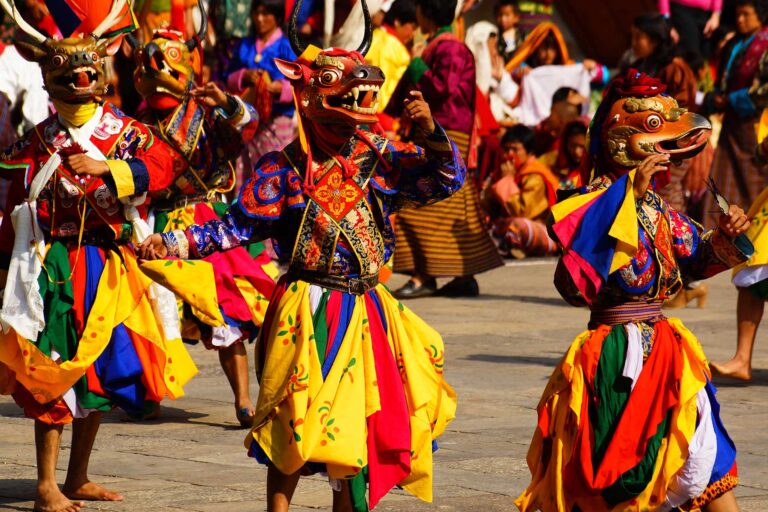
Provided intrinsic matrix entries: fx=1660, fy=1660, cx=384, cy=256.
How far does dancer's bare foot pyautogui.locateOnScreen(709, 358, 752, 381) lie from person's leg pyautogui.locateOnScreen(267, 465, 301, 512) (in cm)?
364

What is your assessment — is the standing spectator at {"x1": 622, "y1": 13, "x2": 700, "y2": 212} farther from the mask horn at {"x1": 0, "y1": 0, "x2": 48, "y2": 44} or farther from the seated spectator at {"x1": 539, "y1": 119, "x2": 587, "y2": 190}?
the mask horn at {"x1": 0, "y1": 0, "x2": 48, "y2": 44}

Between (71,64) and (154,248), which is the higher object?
(71,64)

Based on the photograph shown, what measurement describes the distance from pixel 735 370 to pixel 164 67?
3.21m

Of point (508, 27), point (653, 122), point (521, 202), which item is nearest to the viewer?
point (653, 122)

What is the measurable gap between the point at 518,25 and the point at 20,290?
429 inches

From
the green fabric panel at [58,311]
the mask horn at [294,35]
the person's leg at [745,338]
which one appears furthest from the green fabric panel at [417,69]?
the mask horn at [294,35]

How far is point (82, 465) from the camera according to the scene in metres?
6.09

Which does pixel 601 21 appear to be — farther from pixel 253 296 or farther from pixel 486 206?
pixel 253 296

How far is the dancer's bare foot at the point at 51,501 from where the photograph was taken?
586cm

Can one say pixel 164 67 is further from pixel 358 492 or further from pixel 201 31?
pixel 358 492

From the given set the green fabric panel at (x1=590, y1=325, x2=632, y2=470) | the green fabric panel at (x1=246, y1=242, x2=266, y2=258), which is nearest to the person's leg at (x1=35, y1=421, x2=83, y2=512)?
the green fabric panel at (x1=590, y1=325, x2=632, y2=470)

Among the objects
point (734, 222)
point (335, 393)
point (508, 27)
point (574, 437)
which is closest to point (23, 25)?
point (335, 393)

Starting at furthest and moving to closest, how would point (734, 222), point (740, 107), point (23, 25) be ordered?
point (740, 107), point (23, 25), point (734, 222)

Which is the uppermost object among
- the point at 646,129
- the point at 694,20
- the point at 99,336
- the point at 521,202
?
the point at 646,129
